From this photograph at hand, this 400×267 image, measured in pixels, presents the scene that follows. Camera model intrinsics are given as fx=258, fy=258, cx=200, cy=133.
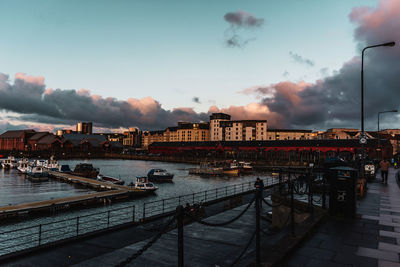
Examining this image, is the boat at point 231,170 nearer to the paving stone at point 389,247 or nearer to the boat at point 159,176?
the boat at point 159,176

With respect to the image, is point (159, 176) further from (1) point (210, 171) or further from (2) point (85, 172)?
(2) point (85, 172)

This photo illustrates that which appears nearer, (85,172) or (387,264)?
(387,264)

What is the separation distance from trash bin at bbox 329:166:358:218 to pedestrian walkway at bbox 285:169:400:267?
48 centimetres

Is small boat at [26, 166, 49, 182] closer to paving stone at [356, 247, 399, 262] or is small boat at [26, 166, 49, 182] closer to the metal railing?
the metal railing

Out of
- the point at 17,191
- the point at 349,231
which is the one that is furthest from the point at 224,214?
the point at 17,191

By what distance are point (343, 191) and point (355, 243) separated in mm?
3117

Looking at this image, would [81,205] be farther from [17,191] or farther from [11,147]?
[11,147]

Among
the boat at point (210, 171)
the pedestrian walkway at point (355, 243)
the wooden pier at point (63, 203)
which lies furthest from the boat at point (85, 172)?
Result: the pedestrian walkway at point (355, 243)

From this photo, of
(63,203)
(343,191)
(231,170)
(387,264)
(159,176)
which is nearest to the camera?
(387,264)

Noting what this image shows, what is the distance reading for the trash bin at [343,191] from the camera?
433 inches

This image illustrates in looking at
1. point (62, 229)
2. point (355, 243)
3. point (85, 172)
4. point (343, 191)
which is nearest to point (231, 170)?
point (85, 172)

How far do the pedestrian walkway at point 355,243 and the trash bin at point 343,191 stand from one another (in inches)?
18.7

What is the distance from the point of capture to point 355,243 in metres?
8.37

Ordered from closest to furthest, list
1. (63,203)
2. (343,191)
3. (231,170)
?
(343,191) → (63,203) → (231,170)
